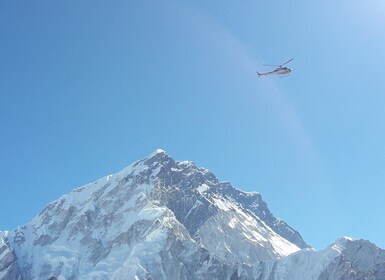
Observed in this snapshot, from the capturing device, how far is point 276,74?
14325cm
